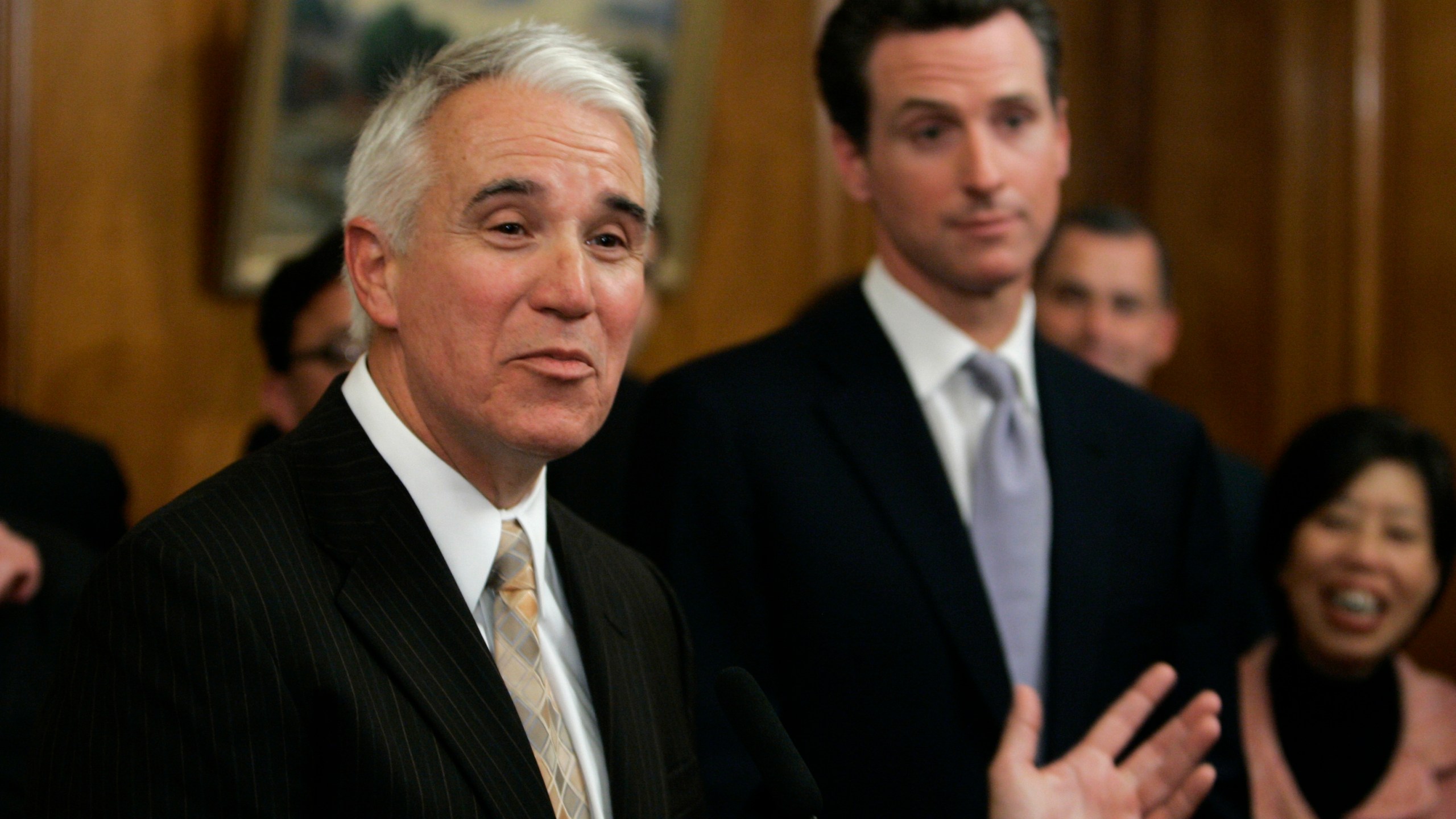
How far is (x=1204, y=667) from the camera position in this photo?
7.25 ft

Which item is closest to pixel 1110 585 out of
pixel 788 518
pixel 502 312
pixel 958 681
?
pixel 958 681

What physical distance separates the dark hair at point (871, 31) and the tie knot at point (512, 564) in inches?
41.4

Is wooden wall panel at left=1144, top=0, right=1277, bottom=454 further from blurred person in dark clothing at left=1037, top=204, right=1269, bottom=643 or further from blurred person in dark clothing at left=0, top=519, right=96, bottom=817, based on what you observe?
blurred person in dark clothing at left=0, top=519, right=96, bottom=817

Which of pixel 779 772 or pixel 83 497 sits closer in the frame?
pixel 779 772

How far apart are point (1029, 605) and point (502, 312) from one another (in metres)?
1.01

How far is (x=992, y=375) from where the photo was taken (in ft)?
7.07

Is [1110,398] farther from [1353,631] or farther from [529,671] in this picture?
[529,671]

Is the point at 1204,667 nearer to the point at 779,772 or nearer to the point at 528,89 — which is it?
the point at 779,772

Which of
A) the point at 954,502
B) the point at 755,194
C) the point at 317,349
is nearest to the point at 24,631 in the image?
the point at 317,349

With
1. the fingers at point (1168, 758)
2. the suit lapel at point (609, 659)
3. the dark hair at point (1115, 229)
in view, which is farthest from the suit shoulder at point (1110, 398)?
the dark hair at point (1115, 229)

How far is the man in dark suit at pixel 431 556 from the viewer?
1197mm

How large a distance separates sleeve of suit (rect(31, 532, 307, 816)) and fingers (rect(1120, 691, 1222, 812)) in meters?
1.16

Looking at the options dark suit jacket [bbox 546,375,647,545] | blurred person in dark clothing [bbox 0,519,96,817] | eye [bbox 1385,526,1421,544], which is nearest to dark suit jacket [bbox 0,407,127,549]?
blurred person in dark clothing [bbox 0,519,96,817]

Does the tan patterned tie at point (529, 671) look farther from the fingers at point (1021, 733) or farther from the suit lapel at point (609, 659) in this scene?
the fingers at point (1021, 733)
